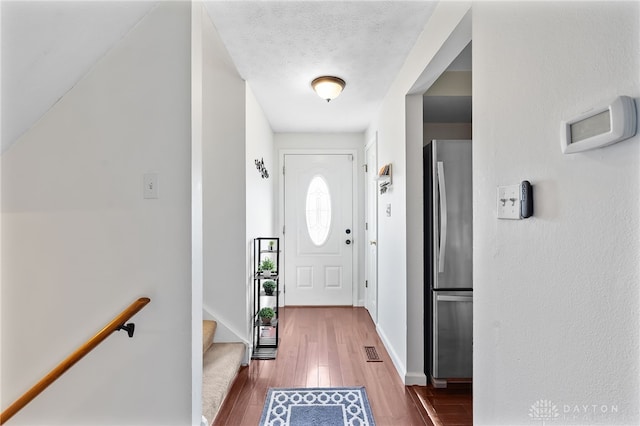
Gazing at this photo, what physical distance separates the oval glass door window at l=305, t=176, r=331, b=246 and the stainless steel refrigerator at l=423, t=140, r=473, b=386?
228 cm

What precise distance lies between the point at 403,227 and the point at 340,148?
2311 millimetres

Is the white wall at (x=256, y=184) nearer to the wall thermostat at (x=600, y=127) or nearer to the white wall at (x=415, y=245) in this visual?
the white wall at (x=415, y=245)

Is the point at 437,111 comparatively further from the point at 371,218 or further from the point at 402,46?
the point at 371,218

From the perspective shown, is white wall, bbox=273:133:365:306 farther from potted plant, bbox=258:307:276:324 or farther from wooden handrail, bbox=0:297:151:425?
wooden handrail, bbox=0:297:151:425

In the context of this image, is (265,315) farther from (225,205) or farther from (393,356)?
(393,356)

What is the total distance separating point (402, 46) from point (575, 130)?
1653 millimetres

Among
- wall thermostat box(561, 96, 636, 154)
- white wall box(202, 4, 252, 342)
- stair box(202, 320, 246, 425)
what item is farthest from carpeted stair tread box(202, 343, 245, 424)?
wall thermostat box(561, 96, 636, 154)

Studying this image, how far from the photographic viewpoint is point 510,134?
1.17m

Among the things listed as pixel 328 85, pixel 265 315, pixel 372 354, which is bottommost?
pixel 372 354

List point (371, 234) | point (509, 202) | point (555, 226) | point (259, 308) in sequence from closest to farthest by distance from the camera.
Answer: point (555, 226), point (509, 202), point (259, 308), point (371, 234)

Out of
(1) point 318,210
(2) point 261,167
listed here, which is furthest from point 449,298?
(1) point 318,210

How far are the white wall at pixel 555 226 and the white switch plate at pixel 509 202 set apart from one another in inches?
1.4

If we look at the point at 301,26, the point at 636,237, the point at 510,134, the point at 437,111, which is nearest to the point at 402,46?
the point at 301,26

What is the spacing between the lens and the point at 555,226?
3.06 ft
